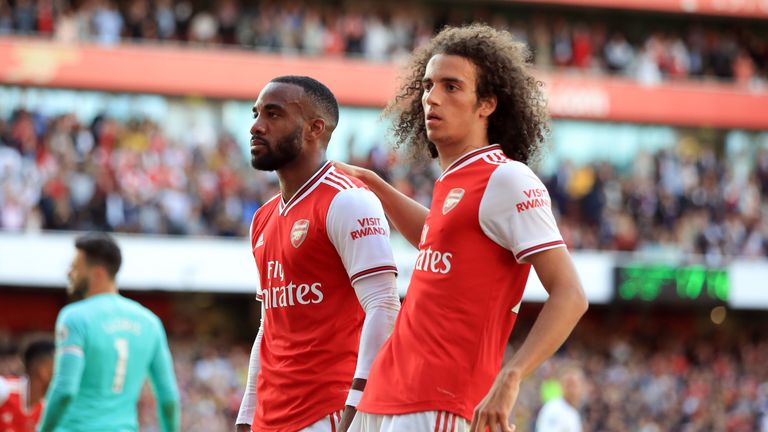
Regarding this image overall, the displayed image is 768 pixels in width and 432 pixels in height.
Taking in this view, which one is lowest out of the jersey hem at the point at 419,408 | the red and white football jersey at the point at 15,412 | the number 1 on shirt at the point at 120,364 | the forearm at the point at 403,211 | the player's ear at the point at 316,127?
the red and white football jersey at the point at 15,412

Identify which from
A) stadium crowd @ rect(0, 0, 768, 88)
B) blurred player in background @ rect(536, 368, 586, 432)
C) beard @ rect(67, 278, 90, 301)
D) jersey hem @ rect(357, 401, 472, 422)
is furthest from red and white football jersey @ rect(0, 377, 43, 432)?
stadium crowd @ rect(0, 0, 768, 88)

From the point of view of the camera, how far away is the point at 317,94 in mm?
5375

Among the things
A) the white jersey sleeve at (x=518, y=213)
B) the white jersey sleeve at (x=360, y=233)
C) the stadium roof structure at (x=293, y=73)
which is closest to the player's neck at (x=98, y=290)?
the white jersey sleeve at (x=360, y=233)

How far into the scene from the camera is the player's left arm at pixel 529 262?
3.79 m

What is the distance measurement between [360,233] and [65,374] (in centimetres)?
248

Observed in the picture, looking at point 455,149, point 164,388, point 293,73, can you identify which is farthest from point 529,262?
point 293,73

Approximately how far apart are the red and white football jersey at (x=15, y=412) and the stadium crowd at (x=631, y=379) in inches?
399

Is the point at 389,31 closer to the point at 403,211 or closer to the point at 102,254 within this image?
the point at 102,254

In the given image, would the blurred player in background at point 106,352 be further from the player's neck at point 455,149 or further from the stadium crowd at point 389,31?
the stadium crowd at point 389,31

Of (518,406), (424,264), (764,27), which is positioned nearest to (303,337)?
(424,264)

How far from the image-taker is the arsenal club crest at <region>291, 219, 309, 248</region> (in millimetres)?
5168

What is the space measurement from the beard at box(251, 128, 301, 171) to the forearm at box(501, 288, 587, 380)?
65.8 inches

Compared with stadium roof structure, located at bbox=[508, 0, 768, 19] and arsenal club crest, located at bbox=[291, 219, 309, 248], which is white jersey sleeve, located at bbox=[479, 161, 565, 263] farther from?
stadium roof structure, located at bbox=[508, 0, 768, 19]

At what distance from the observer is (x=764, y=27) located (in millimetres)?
34438
